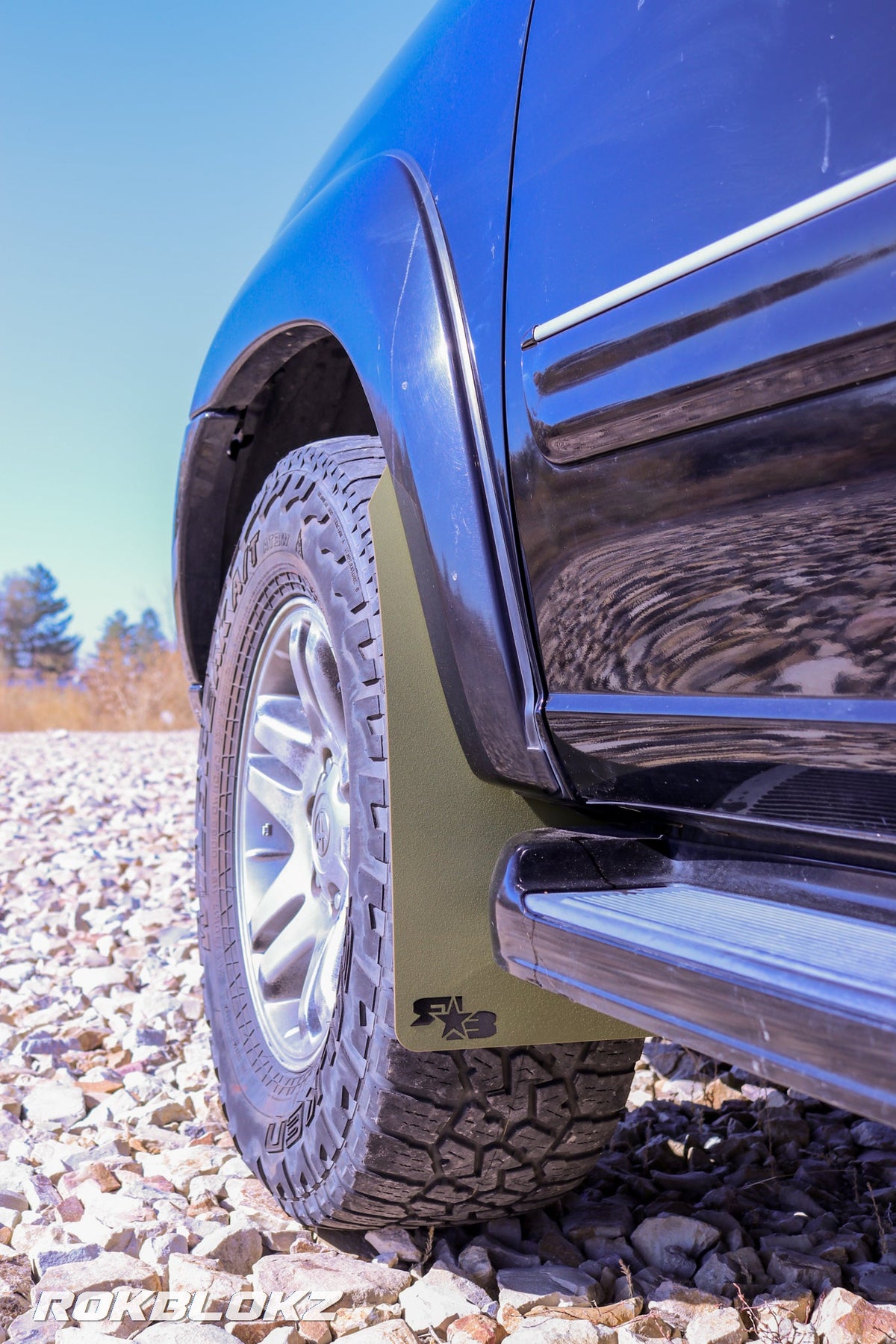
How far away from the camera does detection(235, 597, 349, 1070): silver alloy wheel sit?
4.69 feet

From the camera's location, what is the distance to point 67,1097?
1809mm

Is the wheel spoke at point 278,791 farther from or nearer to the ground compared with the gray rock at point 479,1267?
farther from the ground

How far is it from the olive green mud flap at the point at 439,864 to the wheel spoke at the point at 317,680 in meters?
0.24

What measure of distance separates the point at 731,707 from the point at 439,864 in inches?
14.5

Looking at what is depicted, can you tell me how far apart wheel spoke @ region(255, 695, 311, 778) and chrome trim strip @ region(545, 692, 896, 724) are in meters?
0.61

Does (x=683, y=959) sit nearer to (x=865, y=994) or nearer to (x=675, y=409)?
(x=865, y=994)

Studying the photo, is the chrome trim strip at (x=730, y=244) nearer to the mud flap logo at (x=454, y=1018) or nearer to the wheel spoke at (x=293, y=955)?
the mud flap logo at (x=454, y=1018)

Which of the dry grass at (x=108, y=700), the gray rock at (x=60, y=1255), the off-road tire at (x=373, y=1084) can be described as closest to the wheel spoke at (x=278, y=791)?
the off-road tire at (x=373, y=1084)

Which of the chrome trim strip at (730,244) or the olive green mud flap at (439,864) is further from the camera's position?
the olive green mud flap at (439,864)

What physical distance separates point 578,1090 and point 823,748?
601 millimetres

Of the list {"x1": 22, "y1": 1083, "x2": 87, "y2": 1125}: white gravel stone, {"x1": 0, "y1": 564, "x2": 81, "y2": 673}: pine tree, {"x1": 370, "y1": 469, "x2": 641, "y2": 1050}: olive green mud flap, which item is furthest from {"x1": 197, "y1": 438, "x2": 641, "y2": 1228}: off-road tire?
{"x1": 0, "y1": 564, "x2": 81, "y2": 673}: pine tree

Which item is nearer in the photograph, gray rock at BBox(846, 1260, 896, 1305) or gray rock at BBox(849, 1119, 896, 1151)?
gray rock at BBox(846, 1260, 896, 1305)

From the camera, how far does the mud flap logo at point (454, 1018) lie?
42.5 inches

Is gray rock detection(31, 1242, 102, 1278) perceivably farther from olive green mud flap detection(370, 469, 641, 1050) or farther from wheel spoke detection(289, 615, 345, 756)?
wheel spoke detection(289, 615, 345, 756)
